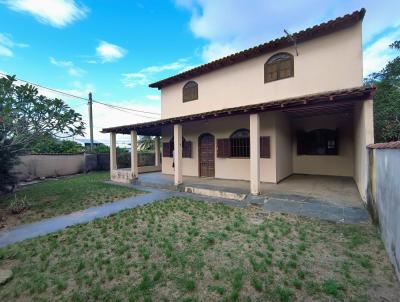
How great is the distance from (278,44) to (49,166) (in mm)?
16198

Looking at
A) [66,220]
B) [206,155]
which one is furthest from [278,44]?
[66,220]

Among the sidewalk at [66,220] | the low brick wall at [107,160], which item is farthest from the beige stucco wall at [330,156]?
the low brick wall at [107,160]

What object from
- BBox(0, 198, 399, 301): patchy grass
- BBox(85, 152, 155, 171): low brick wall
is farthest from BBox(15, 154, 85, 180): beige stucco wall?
BBox(0, 198, 399, 301): patchy grass

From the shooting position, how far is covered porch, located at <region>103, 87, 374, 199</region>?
802cm

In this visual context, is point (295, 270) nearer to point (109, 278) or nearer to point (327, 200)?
point (109, 278)

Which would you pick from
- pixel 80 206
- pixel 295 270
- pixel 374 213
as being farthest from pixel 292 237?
pixel 80 206

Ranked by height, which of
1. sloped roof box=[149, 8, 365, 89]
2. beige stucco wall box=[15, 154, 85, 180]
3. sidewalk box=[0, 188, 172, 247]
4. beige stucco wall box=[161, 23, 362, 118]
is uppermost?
sloped roof box=[149, 8, 365, 89]

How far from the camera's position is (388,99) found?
10.8 meters

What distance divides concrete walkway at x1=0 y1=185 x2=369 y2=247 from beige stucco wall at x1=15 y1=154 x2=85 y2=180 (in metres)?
8.93

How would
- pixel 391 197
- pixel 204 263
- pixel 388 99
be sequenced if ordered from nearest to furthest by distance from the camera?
pixel 391 197, pixel 204 263, pixel 388 99

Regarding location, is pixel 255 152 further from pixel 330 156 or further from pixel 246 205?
pixel 330 156

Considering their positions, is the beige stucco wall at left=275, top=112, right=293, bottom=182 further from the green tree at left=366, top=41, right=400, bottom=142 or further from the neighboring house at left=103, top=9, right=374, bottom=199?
the green tree at left=366, top=41, right=400, bottom=142

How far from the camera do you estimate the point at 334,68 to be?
7.28m

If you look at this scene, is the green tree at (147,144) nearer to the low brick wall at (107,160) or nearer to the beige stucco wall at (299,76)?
the low brick wall at (107,160)
